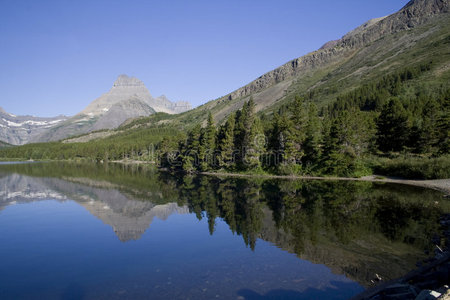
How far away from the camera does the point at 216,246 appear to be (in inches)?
881

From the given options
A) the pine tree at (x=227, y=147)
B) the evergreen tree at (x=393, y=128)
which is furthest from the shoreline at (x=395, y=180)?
the evergreen tree at (x=393, y=128)

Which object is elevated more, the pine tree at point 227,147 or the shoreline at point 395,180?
the pine tree at point 227,147

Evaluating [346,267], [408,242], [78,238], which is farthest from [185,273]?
[408,242]

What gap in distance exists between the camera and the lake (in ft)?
50.7

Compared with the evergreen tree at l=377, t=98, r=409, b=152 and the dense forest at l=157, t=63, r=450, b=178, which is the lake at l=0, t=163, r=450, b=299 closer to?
the dense forest at l=157, t=63, r=450, b=178

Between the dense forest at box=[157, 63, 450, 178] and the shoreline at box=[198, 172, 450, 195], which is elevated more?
the dense forest at box=[157, 63, 450, 178]

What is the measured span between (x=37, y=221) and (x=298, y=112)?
2492 inches

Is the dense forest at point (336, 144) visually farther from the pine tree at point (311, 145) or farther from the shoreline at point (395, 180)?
the shoreline at point (395, 180)

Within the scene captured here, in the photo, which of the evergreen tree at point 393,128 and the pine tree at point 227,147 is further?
the pine tree at point 227,147

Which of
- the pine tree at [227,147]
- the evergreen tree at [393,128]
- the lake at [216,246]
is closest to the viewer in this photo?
the lake at [216,246]

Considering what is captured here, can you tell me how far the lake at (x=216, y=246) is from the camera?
15445 mm

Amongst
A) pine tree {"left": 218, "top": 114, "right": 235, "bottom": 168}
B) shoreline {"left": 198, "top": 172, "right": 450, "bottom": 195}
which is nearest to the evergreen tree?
shoreline {"left": 198, "top": 172, "right": 450, "bottom": 195}

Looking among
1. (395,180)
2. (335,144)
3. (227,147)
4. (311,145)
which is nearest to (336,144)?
(335,144)

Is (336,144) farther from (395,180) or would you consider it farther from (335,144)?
(395,180)
